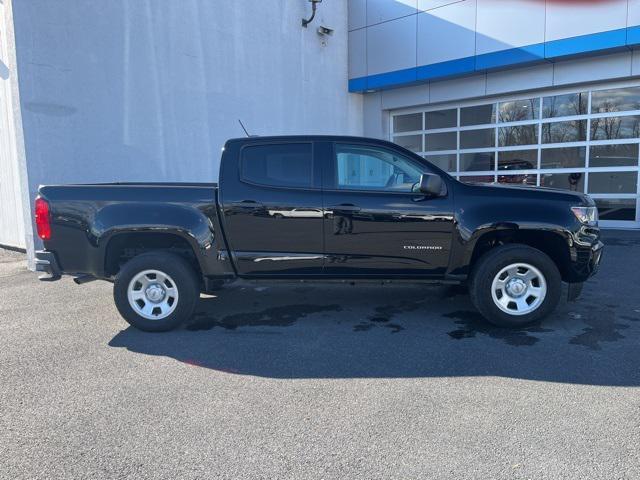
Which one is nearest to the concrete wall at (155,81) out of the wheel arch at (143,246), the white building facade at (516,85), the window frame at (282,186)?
the white building facade at (516,85)

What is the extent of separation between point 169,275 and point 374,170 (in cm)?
232

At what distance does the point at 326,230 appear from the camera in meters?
4.97

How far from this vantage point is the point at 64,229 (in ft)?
16.2

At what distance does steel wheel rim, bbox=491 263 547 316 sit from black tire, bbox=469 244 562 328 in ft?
0.13

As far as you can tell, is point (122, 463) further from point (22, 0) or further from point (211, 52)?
point (211, 52)

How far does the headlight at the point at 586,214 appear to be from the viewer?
490 cm

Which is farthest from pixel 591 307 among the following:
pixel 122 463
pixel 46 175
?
pixel 46 175

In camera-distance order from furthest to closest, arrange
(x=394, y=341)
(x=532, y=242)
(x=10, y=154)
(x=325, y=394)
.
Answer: (x=10, y=154), (x=532, y=242), (x=394, y=341), (x=325, y=394)

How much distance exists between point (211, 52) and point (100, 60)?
2655 mm

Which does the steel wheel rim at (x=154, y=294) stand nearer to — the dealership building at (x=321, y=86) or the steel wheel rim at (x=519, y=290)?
the steel wheel rim at (x=519, y=290)

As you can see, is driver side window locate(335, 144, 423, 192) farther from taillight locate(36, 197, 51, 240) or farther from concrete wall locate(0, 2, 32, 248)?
concrete wall locate(0, 2, 32, 248)

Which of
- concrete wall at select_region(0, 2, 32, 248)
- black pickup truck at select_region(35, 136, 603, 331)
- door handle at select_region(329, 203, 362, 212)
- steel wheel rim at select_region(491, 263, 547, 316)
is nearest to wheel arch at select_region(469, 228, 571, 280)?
black pickup truck at select_region(35, 136, 603, 331)

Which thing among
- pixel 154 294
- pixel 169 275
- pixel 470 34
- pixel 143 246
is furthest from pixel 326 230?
pixel 470 34

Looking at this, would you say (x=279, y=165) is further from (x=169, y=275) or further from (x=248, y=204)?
(x=169, y=275)
